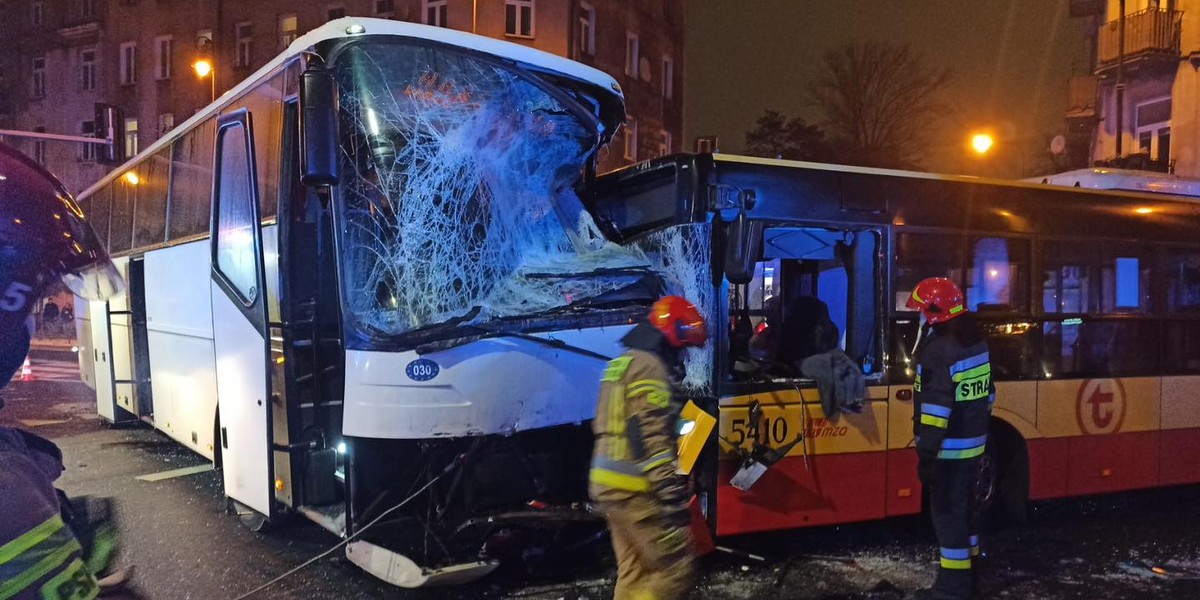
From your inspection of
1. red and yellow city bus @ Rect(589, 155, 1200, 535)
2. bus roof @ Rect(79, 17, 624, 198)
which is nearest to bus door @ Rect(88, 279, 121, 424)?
bus roof @ Rect(79, 17, 624, 198)

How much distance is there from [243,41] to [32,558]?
33.8 meters

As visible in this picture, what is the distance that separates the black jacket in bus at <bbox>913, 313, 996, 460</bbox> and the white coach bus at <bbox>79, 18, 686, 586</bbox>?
65.2 inches

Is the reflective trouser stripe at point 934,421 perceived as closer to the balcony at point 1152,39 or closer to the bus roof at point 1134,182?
the bus roof at point 1134,182

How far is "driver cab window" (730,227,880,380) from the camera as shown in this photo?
570 cm

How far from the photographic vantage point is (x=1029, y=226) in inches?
252

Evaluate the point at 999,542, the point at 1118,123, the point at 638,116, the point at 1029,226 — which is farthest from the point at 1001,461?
the point at 638,116

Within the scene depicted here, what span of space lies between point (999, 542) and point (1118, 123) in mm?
22364

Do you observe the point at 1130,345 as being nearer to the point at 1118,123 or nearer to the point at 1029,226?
the point at 1029,226

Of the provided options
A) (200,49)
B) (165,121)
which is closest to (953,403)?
(200,49)

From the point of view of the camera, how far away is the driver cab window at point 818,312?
5.70 meters

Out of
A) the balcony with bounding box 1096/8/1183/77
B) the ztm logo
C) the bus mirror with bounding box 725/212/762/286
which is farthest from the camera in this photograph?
the balcony with bounding box 1096/8/1183/77

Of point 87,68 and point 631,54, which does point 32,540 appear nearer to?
point 631,54

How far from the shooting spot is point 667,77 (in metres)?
33.1

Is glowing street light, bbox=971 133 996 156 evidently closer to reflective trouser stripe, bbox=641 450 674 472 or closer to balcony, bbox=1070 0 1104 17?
reflective trouser stripe, bbox=641 450 674 472
